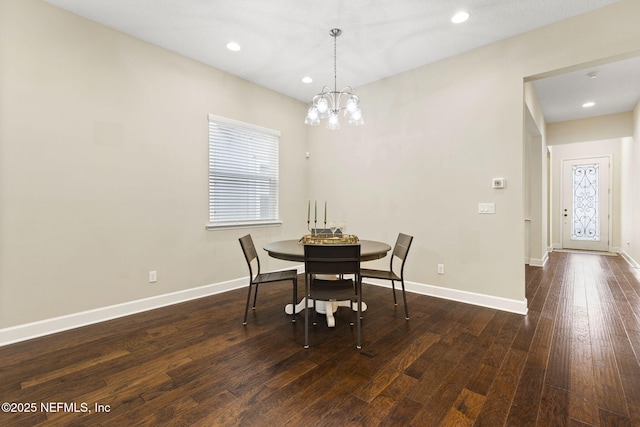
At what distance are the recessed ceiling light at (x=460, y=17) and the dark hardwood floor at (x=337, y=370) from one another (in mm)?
2943

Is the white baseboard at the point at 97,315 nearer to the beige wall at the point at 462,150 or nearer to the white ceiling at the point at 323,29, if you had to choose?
the beige wall at the point at 462,150

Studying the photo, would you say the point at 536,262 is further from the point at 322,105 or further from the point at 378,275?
the point at 322,105

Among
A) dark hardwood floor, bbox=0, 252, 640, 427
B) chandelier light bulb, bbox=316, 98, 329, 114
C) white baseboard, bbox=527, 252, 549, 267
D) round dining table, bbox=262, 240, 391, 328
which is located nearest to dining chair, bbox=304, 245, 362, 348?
round dining table, bbox=262, 240, 391, 328

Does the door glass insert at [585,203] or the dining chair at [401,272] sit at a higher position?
the door glass insert at [585,203]

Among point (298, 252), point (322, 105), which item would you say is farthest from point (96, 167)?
point (322, 105)

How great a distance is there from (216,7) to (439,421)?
11.7 feet

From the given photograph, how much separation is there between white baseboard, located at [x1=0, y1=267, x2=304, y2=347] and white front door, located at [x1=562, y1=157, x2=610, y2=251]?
8868mm

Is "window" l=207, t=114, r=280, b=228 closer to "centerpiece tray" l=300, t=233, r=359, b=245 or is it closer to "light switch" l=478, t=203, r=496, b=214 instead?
"centerpiece tray" l=300, t=233, r=359, b=245

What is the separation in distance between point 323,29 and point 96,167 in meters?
2.65

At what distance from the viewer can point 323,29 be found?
2943 mm

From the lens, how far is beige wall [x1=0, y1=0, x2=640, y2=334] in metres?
2.49

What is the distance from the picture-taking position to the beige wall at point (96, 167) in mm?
2432

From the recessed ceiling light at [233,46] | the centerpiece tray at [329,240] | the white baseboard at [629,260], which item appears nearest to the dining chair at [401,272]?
the centerpiece tray at [329,240]

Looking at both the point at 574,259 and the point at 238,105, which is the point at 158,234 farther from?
the point at 574,259
